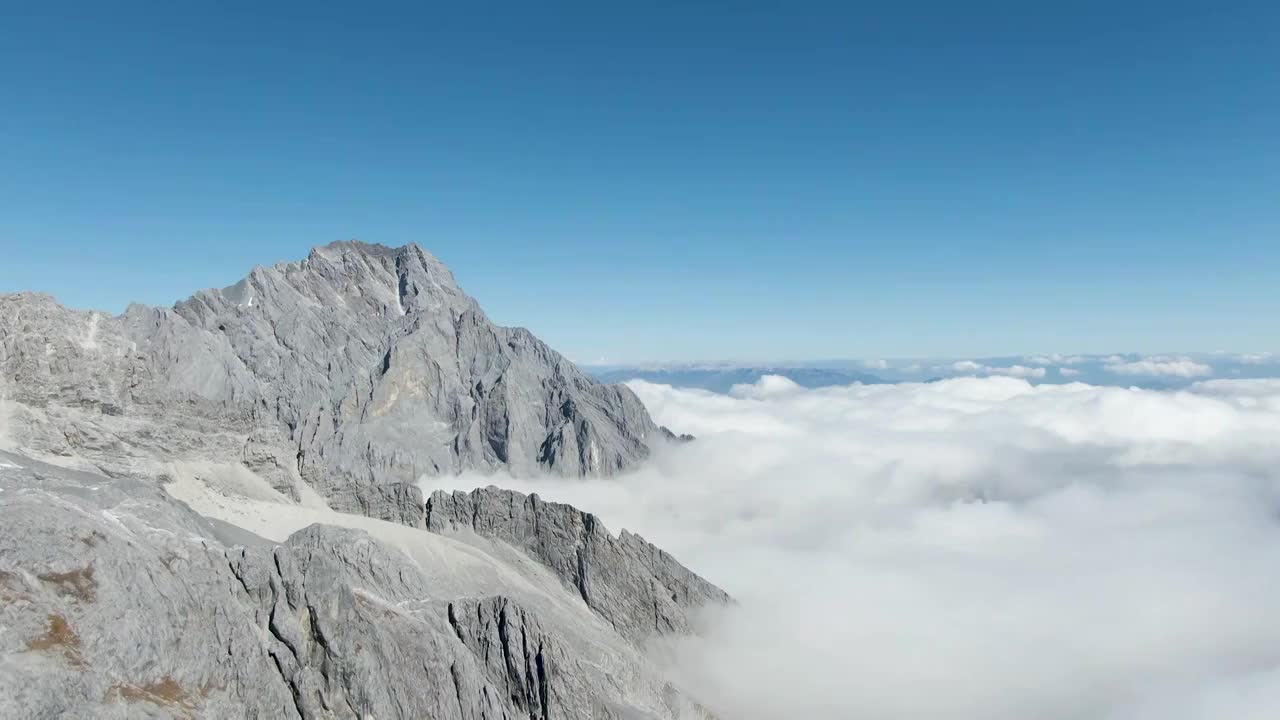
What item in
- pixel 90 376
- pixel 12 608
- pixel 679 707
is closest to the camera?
pixel 12 608

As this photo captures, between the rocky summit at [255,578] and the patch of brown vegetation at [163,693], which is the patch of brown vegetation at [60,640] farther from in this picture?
the patch of brown vegetation at [163,693]

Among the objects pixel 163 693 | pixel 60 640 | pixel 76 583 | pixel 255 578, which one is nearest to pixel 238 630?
pixel 255 578

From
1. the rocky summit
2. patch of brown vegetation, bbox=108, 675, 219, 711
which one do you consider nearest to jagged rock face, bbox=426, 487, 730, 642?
the rocky summit

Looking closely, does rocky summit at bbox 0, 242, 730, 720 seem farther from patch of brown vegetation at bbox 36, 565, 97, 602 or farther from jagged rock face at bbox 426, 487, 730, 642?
jagged rock face at bbox 426, 487, 730, 642

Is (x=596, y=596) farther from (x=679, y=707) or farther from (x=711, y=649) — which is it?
(x=679, y=707)

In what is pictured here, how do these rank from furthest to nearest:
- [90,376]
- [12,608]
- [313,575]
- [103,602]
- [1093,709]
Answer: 1. [1093,709]
2. [90,376]
3. [313,575]
4. [103,602]
5. [12,608]

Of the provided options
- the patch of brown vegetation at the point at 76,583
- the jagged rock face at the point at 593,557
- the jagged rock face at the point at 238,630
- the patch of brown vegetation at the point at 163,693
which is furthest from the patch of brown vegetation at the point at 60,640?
the jagged rock face at the point at 593,557

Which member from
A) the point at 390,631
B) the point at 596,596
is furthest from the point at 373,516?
the point at 390,631
